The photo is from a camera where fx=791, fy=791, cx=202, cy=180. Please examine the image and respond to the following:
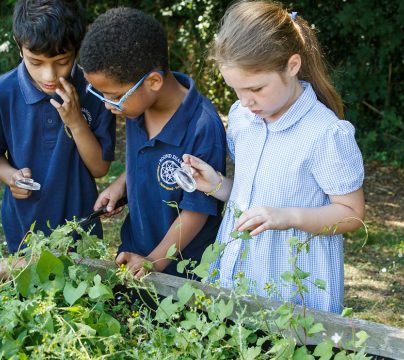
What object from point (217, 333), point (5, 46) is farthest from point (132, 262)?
point (5, 46)

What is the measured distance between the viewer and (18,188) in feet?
8.89

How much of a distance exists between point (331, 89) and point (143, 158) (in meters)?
0.63

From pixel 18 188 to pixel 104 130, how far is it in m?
0.36

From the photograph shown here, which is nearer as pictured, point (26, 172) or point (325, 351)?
point (325, 351)

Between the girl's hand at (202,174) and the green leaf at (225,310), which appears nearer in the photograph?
the green leaf at (225,310)

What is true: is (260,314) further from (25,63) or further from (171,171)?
(25,63)


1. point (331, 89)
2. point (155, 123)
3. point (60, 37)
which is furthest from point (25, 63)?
point (331, 89)

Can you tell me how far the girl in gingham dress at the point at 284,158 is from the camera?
7.00ft

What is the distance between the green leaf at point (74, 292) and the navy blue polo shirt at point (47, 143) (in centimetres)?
96

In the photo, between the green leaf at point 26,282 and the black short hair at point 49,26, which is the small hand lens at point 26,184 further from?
the green leaf at point 26,282

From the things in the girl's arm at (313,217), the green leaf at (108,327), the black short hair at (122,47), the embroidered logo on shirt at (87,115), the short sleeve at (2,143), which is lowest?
the green leaf at (108,327)

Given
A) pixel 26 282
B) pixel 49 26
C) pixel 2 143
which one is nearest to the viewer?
pixel 26 282

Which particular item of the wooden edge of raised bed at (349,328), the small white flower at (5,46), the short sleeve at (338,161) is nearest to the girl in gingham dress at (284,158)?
the short sleeve at (338,161)

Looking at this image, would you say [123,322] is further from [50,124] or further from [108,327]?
[50,124]
